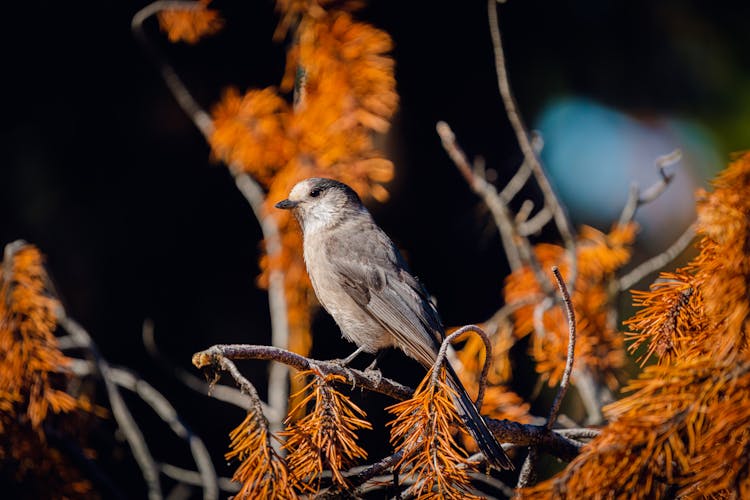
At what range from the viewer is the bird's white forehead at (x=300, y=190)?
262 cm

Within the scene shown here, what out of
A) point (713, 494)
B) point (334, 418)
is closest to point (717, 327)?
point (713, 494)

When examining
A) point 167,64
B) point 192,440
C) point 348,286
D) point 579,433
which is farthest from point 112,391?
point 579,433

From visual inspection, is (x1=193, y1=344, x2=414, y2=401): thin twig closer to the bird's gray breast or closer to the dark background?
the bird's gray breast

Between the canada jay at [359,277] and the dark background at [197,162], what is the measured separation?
92 centimetres

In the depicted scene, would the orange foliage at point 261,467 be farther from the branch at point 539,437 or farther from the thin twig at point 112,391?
the thin twig at point 112,391

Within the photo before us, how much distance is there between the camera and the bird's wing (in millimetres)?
2320

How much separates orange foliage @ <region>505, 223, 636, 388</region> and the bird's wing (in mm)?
363

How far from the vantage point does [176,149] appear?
3.62 m

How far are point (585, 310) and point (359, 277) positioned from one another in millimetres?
Result: 890

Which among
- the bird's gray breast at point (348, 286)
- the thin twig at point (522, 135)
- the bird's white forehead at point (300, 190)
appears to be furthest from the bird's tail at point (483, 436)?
the bird's white forehead at point (300, 190)

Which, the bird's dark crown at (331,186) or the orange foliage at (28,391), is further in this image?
the bird's dark crown at (331,186)

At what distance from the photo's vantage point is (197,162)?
3.65 m

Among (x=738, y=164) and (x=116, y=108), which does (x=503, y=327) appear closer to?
(x=738, y=164)

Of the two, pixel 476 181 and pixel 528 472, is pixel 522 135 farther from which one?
pixel 528 472
